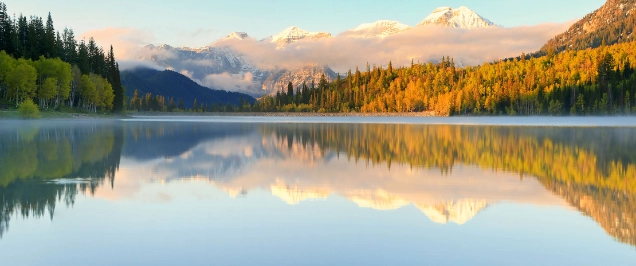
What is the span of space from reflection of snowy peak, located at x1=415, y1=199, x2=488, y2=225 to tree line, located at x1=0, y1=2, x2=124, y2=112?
80.3 meters

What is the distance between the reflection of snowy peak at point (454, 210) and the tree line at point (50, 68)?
80251 mm

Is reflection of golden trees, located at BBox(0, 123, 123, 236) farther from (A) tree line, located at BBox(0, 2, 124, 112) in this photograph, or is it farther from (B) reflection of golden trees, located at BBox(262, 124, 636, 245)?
(A) tree line, located at BBox(0, 2, 124, 112)

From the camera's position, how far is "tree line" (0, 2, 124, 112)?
8238cm

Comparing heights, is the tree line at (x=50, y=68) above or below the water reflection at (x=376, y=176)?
above

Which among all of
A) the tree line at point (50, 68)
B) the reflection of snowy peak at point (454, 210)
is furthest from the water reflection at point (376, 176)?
the tree line at point (50, 68)

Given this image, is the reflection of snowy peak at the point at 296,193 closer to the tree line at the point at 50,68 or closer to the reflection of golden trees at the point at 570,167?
the reflection of golden trees at the point at 570,167

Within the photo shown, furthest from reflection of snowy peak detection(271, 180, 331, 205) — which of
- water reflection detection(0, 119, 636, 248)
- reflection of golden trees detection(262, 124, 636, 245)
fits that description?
reflection of golden trees detection(262, 124, 636, 245)

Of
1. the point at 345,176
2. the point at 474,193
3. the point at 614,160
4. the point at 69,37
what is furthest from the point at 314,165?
the point at 69,37

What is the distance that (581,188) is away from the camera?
1620 cm

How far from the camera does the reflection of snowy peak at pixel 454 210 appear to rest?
1193 cm

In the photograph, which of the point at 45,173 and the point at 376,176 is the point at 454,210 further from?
the point at 45,173

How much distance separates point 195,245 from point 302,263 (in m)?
2.14

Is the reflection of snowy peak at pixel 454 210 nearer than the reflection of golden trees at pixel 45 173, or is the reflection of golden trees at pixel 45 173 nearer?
the reflection of snowy peak at pixel 454 210

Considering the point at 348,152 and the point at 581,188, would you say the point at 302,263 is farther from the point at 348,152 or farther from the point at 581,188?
the point at 348,152
